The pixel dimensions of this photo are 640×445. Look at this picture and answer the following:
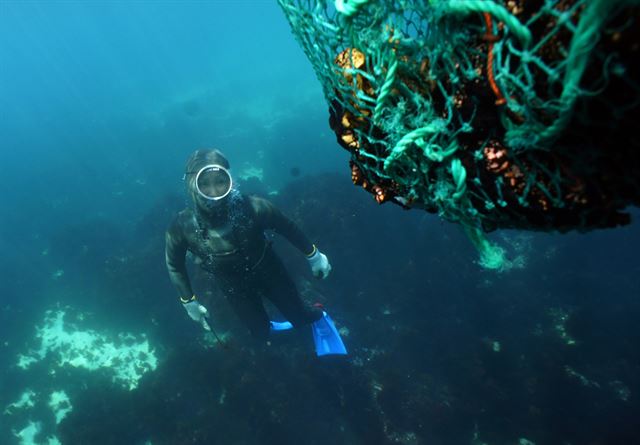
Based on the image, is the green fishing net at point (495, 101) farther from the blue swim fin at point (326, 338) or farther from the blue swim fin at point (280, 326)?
the blue swim fin at point (280, 326)

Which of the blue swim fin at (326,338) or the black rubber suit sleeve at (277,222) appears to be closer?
the black rubber suit sleeve at (277,222)

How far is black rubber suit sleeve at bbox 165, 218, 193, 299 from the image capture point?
5652mm

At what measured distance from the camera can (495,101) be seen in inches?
54.9

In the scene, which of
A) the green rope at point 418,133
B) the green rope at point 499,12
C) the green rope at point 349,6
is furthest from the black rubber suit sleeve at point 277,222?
the green rope at point 499,12

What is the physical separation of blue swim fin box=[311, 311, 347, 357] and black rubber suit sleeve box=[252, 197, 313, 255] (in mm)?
2377

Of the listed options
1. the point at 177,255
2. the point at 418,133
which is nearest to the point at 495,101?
the point at 418,133

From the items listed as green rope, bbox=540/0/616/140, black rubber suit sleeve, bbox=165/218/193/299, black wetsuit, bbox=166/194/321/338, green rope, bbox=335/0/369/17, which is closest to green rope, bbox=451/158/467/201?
green rope, bbox=540/0/616/140

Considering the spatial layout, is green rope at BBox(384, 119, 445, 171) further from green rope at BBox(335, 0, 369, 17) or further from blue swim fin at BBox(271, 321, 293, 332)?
blue swim fin at BBox(271, 321, 293, 332)

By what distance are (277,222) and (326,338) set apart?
3.52 meters

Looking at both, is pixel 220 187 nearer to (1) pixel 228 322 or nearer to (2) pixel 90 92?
(1) pixel 228 322

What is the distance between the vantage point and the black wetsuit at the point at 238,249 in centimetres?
542

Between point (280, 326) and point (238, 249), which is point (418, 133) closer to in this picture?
point (238, 249)

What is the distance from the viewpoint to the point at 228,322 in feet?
33.9

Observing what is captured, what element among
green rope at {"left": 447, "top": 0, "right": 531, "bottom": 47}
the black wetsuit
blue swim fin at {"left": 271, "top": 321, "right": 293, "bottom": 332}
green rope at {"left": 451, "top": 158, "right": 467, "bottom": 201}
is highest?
the black wetsuit
